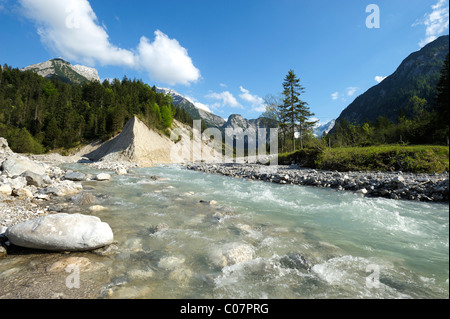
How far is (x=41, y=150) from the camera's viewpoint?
134 feet

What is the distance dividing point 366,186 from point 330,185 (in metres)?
1.72

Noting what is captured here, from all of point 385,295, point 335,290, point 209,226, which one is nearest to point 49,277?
point 209,226

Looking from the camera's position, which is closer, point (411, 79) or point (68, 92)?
point (68, 92)

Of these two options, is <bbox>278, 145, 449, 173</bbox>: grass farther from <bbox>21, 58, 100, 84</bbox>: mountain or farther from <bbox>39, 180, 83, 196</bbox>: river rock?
<bbox>21, 58, 100, 84</bbox>: mountain

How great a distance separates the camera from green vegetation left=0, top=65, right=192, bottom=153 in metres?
43.5

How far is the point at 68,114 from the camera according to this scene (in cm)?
4734

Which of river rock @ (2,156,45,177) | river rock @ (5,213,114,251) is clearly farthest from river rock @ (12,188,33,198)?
river rock @ (5,213,114,251)

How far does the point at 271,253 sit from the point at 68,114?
194 feet

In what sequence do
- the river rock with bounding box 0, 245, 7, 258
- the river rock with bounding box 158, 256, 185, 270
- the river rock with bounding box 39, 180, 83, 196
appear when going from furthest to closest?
the river rock with bounding box 39, 180, 83, 196 → the river rock with bounding box 0, 245, 7, 258 → the river rock with bounding box 158, 256, 185, 270

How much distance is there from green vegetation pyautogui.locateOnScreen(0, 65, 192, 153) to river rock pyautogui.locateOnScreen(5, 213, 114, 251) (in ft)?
139

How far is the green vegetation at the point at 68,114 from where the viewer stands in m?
43.5

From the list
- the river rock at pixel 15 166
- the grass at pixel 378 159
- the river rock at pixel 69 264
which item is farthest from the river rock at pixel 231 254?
the river rock at pixel 15 166

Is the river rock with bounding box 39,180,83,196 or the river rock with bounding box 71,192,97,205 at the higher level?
the river rock with bounding box 39,180,83,196
